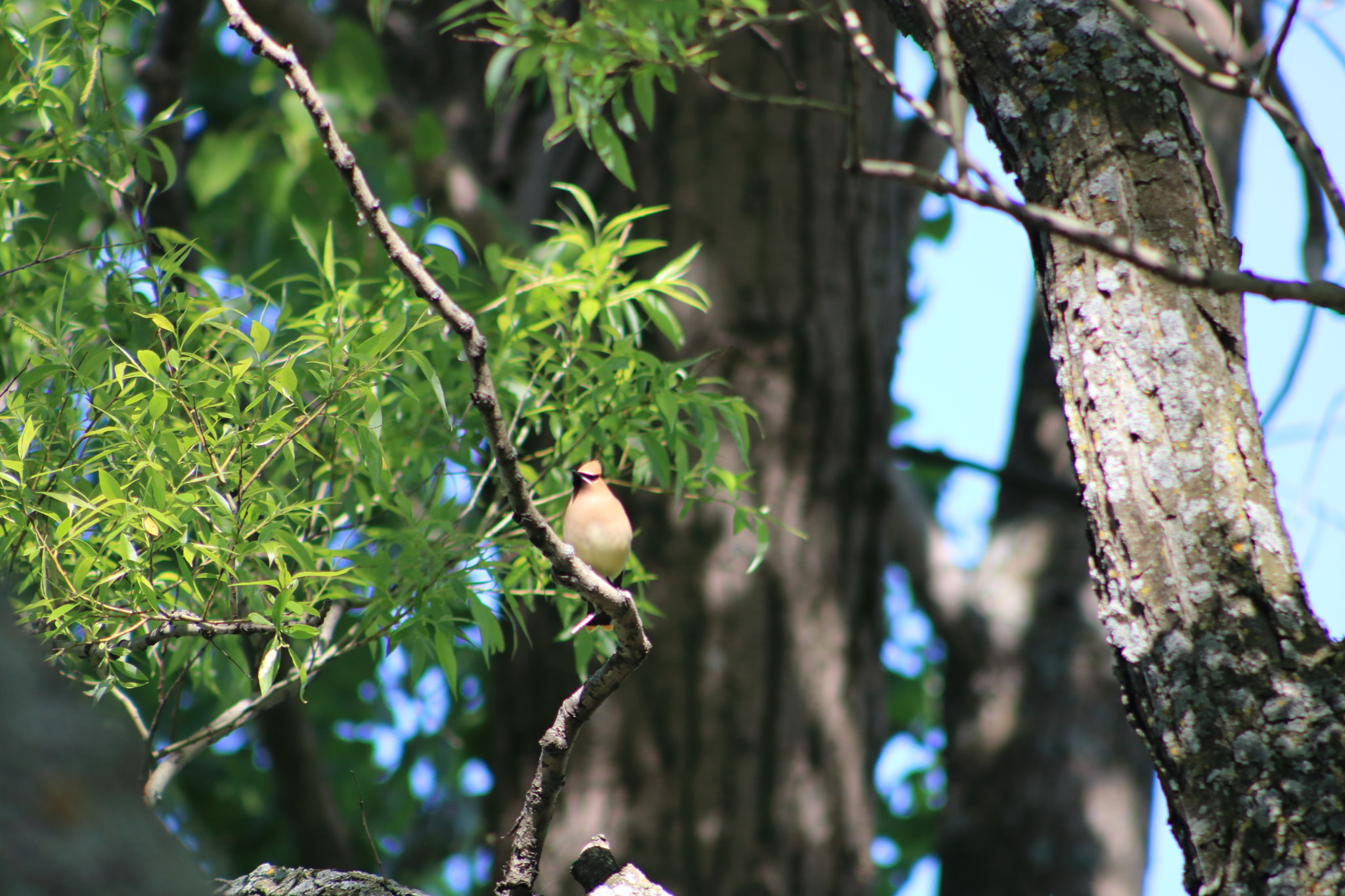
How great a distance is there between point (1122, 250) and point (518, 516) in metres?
0.85

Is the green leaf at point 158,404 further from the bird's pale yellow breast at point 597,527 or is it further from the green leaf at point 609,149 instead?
the green leaf at point 609,149

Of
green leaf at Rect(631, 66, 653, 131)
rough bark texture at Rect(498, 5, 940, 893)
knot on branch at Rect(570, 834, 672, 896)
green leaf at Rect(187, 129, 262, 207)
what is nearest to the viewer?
knot on branch at Rect(570, 834, 672, 896)

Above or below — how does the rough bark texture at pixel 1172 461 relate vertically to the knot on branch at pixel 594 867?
above

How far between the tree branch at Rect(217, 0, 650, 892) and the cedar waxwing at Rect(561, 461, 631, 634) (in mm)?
164

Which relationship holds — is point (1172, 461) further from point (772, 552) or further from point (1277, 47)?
point (772, 552)

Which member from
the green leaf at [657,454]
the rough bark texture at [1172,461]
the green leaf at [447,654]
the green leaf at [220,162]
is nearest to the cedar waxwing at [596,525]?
the green leaf at [657,454]

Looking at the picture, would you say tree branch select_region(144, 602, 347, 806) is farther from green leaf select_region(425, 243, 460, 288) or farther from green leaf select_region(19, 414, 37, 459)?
green leaf select_region(425, 243, 460, 288)

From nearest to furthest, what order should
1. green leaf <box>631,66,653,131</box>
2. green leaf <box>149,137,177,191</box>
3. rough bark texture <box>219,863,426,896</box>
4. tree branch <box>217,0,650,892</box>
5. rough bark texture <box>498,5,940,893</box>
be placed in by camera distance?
tree branch <box>217,0,650,892</box> < rough bark texture <box>219,863,426,896</box> < green leaf <box>631,66,653,131</box> < green leaf <box>149,137,177,191</box> < rough bark texture <box>498,5,940,893</box>

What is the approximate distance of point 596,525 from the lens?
182 cm

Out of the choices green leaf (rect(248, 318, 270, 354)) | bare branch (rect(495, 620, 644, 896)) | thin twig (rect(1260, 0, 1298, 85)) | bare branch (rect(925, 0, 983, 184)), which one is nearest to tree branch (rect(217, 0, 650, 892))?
bare branch (rect(495, 620, 644, 896))

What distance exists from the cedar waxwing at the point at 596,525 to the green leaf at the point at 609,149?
63cm

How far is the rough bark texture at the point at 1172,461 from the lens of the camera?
1.45 metres

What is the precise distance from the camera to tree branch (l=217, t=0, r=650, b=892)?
1429 millimetres

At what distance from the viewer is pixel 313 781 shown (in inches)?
161
